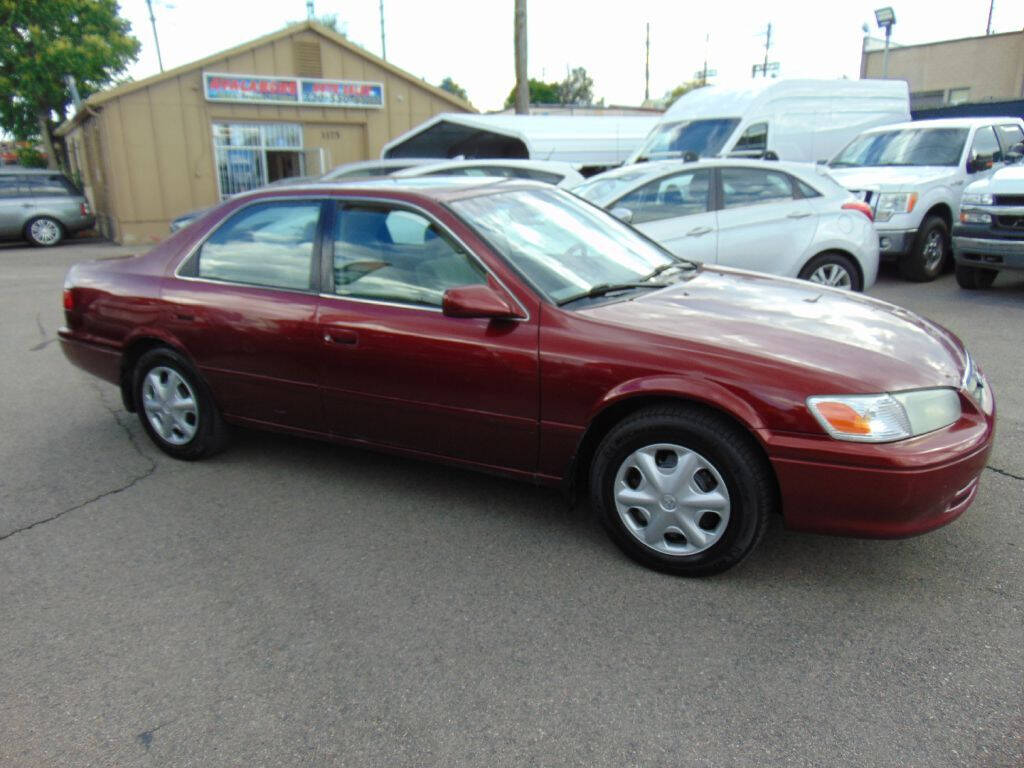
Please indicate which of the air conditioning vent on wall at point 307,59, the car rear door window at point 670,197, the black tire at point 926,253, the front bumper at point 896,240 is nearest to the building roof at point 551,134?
the air conditioning vent on wall at point 307,59

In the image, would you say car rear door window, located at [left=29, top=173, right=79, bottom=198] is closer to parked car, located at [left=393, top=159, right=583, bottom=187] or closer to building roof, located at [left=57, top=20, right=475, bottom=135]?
building roof, located at [left=57, top=20, right=475, bottom=135]

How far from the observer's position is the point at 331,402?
155 inches

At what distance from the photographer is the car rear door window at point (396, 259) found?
12.0 feet

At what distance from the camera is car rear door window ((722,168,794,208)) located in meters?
7.67

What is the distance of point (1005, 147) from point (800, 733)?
35.5 feet

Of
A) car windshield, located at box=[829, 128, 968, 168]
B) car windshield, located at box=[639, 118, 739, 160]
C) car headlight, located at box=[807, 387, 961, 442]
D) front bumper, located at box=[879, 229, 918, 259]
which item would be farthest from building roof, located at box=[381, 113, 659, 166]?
car headlight, located at box=[807, 387, 961, 442]

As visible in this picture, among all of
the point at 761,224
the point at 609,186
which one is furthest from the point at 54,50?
the point at 761,224

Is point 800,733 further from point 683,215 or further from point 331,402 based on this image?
point 683,215

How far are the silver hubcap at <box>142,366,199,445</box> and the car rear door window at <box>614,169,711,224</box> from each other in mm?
4555

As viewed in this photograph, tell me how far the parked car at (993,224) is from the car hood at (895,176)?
0.85m

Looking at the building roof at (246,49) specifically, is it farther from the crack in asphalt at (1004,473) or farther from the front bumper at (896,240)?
the crack in asphalt at (1004,473)

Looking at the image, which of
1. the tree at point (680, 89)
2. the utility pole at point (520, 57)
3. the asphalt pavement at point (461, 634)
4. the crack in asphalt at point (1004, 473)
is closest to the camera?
the asphalt pavement at point (461, 634)

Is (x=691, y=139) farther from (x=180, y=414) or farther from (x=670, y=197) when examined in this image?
(x=180, y=414)

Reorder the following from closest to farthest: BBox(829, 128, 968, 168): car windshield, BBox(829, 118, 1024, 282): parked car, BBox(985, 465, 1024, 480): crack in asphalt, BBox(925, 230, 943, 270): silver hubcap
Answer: BBox(985, 465, 1024, 480): crack in asphalt → BBox(829, 118, 1024, 282): parked car → BBox(925, 230, 943, 270): silver hubcap → BBox(829, 128, 968, 168): car windshield
